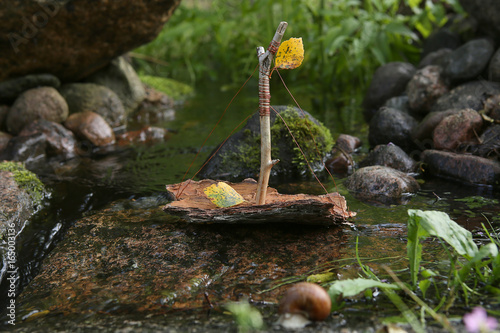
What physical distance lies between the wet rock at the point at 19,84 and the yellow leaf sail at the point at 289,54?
501 centimetres

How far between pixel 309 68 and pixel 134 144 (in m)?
4.77

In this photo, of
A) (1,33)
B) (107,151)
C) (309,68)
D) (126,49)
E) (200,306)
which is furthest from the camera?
(309,68)

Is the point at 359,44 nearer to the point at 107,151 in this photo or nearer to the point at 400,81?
the point at 400,81

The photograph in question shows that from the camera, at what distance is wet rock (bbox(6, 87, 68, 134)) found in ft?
19.5

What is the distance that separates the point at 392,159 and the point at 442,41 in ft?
13.0

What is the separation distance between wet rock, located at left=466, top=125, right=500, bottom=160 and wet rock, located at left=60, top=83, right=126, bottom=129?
16.7 ft

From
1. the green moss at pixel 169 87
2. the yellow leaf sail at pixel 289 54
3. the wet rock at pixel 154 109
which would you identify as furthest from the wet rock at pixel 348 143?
the green moss at pixel 169 87

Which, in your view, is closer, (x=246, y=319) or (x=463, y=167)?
(x=246, y=319)

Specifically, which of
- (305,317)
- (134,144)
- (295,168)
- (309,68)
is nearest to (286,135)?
(295,168)

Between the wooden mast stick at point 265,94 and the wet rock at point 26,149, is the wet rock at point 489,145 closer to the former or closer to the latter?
the wooden mast stick at point 265,94

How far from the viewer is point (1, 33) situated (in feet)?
17.5

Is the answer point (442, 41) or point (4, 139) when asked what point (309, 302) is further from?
point (442, 41)

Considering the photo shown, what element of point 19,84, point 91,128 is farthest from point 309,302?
point 19,84

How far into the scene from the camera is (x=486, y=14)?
6012 mm
